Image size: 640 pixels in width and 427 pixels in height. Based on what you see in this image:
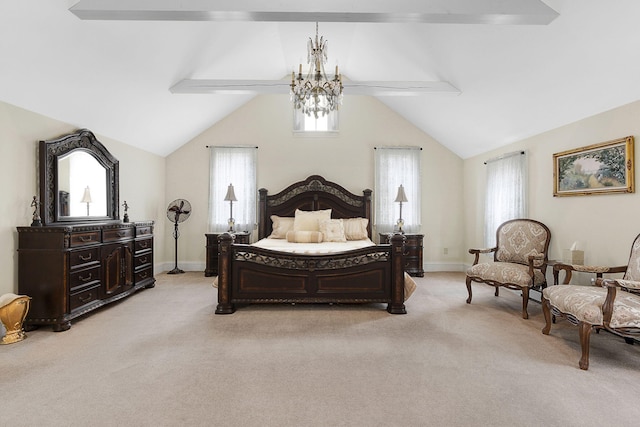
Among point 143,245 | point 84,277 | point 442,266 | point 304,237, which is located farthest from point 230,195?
point 442,266

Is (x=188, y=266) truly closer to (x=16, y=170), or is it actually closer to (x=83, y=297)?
(x=83, y=297)

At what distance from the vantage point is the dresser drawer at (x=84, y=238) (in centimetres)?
338

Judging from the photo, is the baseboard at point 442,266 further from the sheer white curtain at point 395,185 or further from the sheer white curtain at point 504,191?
the sheer white curtain at point 504,191

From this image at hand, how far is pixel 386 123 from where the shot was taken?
6375 millimetres

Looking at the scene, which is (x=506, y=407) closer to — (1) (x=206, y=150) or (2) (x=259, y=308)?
(2) (x=259, y=308)

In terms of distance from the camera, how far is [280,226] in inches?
226

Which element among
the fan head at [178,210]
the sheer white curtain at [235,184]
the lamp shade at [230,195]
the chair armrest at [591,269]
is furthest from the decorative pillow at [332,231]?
the chair armrest at [591,269]

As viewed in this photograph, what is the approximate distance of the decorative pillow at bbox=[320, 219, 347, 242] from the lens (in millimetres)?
5250

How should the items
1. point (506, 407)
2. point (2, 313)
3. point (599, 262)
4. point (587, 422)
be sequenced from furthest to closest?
point (599, 262), point (2, 313), point (506, 407), point (587, 422)

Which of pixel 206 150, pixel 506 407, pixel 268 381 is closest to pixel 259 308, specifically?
pixel 268 381

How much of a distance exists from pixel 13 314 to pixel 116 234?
1407mm

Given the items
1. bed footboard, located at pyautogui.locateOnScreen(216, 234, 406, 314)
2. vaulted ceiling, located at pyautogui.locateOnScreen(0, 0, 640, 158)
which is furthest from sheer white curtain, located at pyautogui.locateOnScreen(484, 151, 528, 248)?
bed footboard, located at pyautogui.locateOnScreen(216, 234, 406, 314)

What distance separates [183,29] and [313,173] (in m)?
3.35

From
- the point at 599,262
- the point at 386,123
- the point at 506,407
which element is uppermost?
the point at 386,123
